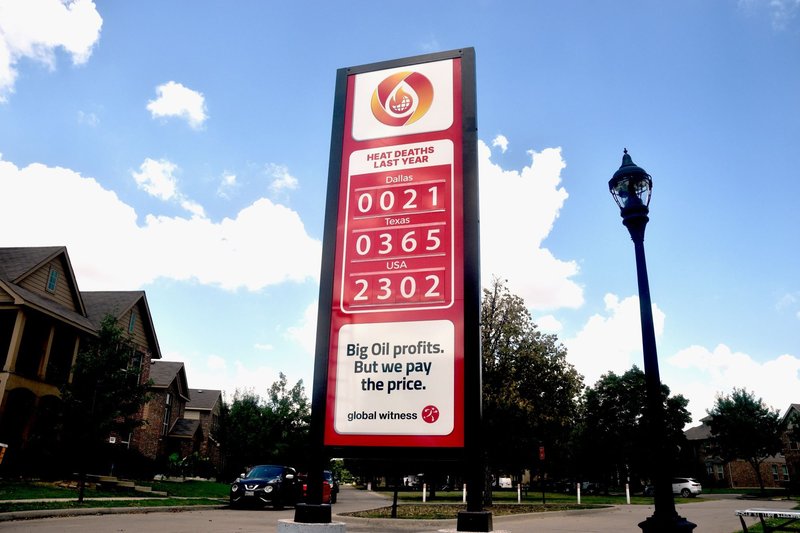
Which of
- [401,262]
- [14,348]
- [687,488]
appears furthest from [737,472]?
[401,262]

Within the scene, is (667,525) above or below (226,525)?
above

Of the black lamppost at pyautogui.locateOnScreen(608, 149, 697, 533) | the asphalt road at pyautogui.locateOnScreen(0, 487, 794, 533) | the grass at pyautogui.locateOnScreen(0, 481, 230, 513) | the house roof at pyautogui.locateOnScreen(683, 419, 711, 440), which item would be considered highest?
the house roof at pyautogui.locateOnScreen(683, 419, 711, 440)

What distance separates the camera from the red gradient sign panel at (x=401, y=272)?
5.23 meters

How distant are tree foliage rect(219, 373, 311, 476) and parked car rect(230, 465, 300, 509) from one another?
1857 cm

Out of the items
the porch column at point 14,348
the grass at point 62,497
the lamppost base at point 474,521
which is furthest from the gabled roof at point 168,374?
the lamppost base at point 474,521

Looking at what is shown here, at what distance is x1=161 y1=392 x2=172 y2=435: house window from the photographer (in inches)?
1677

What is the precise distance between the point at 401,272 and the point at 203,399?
5583cm

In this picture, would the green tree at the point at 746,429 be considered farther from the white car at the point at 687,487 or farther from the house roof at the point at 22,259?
the house roof at the point at 22,259

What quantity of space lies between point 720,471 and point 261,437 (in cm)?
5770

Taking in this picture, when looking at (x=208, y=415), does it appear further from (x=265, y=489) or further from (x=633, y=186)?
(x=633, y=186)

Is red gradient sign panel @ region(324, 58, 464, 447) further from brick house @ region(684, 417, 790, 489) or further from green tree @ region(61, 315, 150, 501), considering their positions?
brick house @ region(684, 417, 790, 489)

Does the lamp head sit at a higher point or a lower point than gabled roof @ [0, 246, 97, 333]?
lower

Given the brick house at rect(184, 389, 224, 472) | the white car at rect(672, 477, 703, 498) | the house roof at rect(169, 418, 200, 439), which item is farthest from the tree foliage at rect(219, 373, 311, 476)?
the white car at rect(672, 477, 703, 498)

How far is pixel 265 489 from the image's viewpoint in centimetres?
1969
